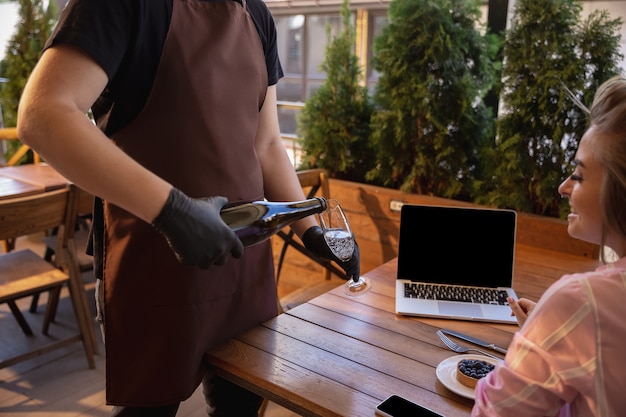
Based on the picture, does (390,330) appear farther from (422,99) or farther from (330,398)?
(422,99)

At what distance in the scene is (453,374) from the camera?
3.71ft

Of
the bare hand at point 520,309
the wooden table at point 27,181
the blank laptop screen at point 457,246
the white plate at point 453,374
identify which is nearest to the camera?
the white plate at point 453,374

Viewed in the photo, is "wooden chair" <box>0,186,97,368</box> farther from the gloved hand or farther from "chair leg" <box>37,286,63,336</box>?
the gloved hand

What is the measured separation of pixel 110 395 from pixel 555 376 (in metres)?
0.91

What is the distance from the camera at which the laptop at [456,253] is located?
1.67 meters

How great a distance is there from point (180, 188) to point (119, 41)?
319 mm

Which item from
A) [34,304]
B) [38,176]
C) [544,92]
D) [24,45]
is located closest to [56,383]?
[34,304]

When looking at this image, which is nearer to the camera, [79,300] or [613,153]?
[613,153]

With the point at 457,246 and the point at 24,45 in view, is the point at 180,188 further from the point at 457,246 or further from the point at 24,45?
the point at 24,45

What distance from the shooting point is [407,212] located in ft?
5.77

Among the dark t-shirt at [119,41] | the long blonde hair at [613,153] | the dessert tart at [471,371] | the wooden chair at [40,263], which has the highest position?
the dark t-shirt at [119,41]

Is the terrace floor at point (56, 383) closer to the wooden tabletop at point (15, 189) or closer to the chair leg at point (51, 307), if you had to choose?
the chair leg at point (51, 307)

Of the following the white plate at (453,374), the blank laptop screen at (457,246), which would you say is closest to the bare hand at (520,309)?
the white plate at (453,374)

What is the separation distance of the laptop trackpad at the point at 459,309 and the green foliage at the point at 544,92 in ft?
3.56
